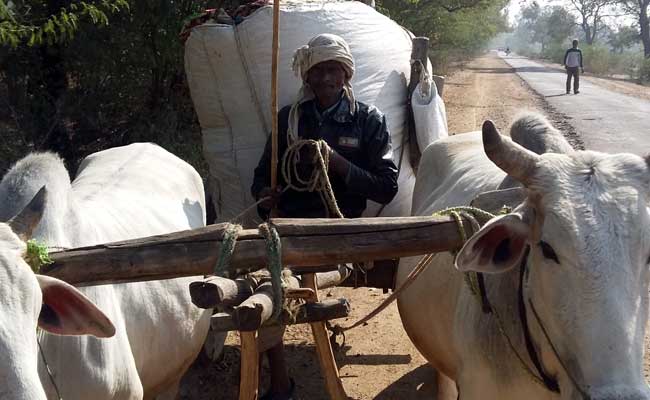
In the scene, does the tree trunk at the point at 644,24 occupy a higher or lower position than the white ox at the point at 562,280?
lower

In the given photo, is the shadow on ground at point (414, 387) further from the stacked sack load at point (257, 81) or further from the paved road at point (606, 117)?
the paved road at point (606, 117)

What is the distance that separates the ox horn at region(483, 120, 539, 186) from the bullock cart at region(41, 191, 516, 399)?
1.07 ft

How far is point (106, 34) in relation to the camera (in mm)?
6871

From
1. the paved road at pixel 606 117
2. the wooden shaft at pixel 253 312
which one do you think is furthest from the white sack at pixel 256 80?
the paved road at pixel 606 117

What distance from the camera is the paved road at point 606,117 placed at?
11922 mm

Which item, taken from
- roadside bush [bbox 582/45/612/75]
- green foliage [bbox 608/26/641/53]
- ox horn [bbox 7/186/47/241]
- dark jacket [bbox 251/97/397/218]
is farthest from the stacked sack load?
green foliage [bbox 608/26/641/53]

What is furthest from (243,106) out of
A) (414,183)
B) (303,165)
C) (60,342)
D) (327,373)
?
(60,342)

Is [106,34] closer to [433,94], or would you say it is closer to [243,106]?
[243,106]

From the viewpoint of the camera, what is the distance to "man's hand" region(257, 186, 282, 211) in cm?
394

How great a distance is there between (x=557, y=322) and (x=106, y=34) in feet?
19.1

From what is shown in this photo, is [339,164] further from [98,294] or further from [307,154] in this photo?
[98,294]

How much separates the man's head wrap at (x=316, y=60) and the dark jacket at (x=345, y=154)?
0.05m

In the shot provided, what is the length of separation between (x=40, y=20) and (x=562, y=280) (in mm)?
5171

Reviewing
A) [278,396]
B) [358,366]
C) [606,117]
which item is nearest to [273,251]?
[278,396]
